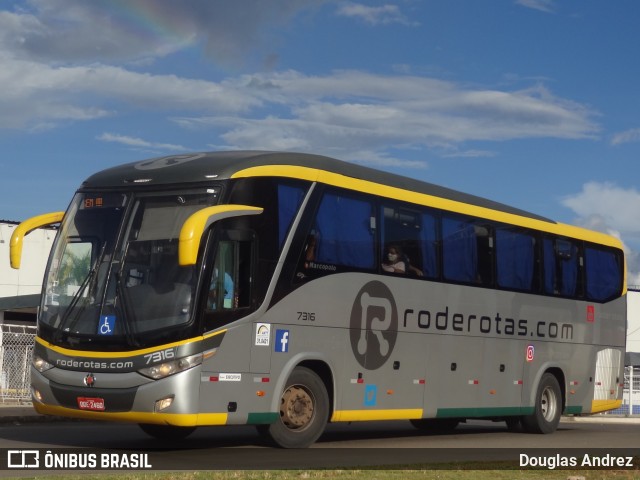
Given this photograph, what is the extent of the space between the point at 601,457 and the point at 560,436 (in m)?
6.28

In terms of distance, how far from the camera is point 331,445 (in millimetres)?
17406

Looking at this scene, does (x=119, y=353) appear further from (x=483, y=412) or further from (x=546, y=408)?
(x=546, y=408)

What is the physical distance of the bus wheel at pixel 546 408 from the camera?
22.3 metres

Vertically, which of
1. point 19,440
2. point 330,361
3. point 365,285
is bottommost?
point 19,440

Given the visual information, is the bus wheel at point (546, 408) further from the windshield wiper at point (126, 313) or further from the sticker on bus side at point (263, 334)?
the windshield wiper at point (126, 313)

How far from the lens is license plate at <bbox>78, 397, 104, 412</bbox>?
47.5 ft

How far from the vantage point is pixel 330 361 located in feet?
54.8

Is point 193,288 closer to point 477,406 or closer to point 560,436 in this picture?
point 477,406

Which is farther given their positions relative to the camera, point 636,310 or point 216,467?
point 636,310

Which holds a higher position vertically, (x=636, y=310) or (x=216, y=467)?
(x=636, y=310)

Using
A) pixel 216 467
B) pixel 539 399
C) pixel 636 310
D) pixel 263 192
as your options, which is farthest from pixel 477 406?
pixel 636 310

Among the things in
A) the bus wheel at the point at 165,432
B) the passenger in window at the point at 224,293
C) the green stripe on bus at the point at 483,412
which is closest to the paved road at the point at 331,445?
the bus wheel at the point at 165,432

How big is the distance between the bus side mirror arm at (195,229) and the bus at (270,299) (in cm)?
3

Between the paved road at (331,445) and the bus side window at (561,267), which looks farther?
the bus side window at (561,267)
